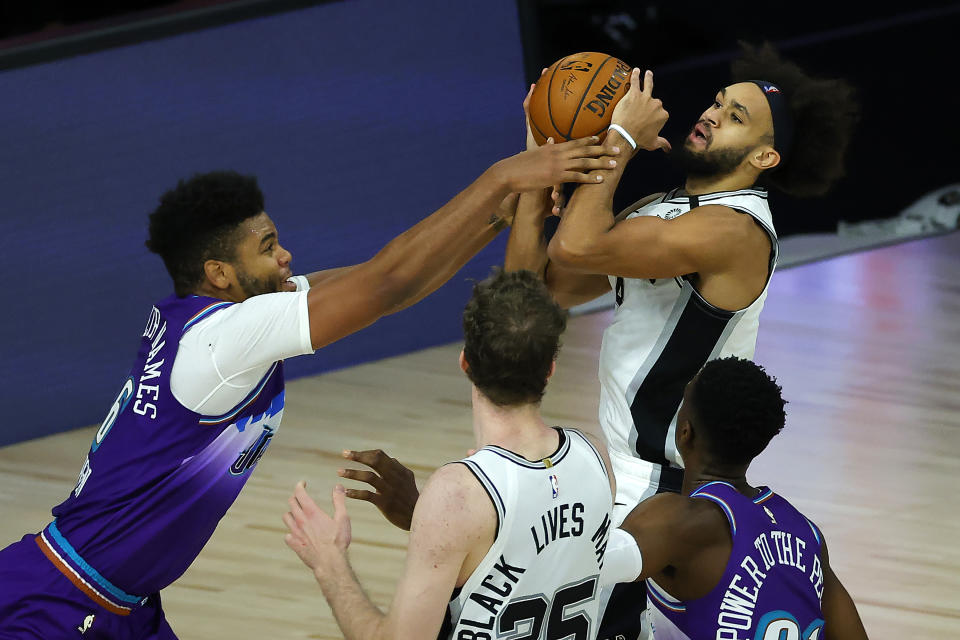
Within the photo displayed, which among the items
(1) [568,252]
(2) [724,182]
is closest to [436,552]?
(1) [568,252]

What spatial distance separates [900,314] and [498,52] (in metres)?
2.74

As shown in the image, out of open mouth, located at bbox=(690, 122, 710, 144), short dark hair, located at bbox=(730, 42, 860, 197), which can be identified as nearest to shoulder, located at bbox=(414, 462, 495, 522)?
open mouth, located at bbox=(690, 122, 710, 144)

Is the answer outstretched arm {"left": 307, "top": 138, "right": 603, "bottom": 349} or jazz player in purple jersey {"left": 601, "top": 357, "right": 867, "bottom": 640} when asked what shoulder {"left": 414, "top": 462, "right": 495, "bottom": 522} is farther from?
outstretched arm {"left": 307, "top": 138, "right": 603, "bottom": 349}

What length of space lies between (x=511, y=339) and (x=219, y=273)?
0.99 m

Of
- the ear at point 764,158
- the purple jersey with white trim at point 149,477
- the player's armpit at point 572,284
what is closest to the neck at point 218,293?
the purple jersey with white trim at point 149,477

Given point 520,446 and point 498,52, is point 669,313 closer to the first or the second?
point 520,446

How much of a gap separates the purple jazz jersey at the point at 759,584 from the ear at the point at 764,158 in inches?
34.5

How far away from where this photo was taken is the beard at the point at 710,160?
11.4 ft

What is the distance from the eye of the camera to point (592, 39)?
8.62m

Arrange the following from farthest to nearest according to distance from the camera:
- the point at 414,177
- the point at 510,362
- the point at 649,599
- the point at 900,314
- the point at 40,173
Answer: the point at 900,314
the point at 414,177
the point at 40,173
the point at 649,599
the point at 510,362

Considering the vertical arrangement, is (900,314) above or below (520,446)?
below

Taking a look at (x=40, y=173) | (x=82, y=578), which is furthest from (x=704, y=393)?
(x=40, y=173)

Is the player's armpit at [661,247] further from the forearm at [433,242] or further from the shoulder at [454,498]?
the shoulder at [454,498]

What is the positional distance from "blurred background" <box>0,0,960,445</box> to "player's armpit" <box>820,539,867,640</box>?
4.26m
